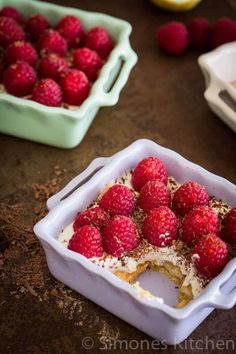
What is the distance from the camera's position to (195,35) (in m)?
1.82

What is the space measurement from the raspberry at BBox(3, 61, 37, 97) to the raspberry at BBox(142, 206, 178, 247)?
0.50 m

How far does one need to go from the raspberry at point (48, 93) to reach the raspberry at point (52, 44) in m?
0.15

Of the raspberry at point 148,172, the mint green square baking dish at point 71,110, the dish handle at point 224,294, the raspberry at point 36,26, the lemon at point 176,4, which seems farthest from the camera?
the lemon at point 176,4

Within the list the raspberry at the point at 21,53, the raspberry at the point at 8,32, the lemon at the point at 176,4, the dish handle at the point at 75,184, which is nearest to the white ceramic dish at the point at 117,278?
the dish handle at the point at 75,184

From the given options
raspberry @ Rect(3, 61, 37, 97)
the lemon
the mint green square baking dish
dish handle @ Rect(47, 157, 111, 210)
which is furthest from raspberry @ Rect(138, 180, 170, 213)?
the lemon

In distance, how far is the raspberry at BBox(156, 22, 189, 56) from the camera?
70.2 inches

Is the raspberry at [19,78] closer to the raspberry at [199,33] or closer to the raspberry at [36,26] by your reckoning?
the raspberry at [36,26]

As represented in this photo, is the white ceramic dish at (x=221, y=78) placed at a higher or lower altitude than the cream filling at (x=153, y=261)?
higher

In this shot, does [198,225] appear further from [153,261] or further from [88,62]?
[88,62]

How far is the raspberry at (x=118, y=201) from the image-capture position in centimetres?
120

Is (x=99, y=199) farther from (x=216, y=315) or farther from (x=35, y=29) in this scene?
(x=35, y=29)

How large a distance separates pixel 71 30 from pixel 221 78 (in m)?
0.41

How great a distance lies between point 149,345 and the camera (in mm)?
1142

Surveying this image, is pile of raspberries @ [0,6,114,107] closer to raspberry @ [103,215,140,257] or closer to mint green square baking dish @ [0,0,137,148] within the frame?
mint green square baking dish @ [0,0,137,148]
